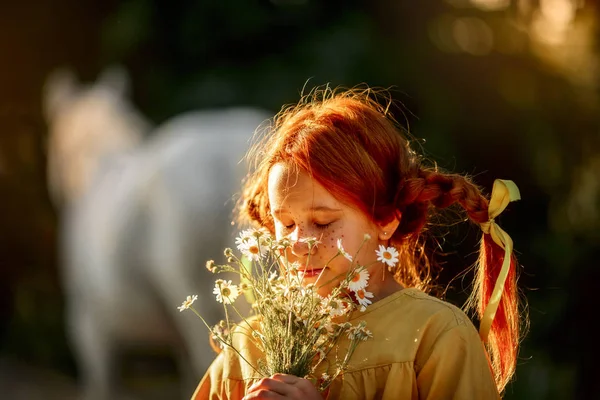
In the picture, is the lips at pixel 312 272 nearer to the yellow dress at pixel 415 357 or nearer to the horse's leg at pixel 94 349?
the yellow dress at pixel 415 357

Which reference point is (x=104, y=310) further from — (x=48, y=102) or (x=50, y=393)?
(x=48, y=102)

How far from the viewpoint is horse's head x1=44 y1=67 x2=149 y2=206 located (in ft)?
15.3

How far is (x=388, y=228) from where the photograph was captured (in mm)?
1712

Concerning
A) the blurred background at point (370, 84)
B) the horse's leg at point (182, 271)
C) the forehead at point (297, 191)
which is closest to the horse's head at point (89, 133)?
the blurred background at point (370, 84)

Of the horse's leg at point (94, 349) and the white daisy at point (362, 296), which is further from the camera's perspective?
the horse's leg at point (94, 349)

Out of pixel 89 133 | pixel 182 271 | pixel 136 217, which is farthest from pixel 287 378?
pixel 89 133

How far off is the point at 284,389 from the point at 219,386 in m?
0.33

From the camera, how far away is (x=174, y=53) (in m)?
5.16

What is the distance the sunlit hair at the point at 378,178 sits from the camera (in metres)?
1.65

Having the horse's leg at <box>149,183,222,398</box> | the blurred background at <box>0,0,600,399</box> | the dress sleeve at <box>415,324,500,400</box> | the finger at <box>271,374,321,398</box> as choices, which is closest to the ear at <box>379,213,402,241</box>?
the dress sleeve at <box>415,324,500,400</box>

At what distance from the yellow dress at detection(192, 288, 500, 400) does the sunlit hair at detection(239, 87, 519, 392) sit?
158 mm

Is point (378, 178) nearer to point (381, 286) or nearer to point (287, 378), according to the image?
point (381, 286)

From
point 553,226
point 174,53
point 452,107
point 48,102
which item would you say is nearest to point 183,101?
point 174,53

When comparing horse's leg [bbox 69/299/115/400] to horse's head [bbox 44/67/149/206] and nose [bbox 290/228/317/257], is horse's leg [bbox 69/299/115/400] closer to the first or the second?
horse's head [bbox 44/67/149/206]
